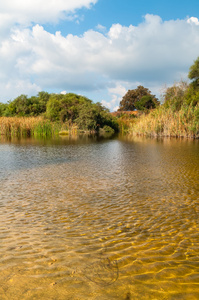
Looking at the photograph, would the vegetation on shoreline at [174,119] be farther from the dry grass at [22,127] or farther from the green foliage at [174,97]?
the dry grass at [22,127]

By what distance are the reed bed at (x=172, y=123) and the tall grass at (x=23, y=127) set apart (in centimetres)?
1203

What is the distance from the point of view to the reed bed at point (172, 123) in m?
20.5

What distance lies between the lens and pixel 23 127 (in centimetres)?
2859

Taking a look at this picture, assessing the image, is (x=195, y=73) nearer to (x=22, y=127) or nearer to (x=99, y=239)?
(x=22, y=127)

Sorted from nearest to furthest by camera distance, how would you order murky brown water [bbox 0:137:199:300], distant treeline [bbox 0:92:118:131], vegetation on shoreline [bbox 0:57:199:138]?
murky brown water [bbox 0:137:199:300] < vegetation on shoreline [bbox 0:57:199:138] < distant treeline [bbox 0:92:118:131]

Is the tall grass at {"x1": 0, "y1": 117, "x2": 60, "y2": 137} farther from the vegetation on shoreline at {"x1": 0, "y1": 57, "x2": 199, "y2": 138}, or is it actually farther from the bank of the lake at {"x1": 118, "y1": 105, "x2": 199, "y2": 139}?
the bank of the lake at {"x1": 118, "y1": 105, "x2": 199, "y2": 139}

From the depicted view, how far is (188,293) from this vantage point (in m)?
2.02

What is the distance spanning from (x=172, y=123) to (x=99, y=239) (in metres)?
20.7

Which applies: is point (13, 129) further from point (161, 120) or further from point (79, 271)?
point (79, 271)

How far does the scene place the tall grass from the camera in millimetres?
27781

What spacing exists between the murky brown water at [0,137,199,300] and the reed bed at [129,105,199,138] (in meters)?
15.8

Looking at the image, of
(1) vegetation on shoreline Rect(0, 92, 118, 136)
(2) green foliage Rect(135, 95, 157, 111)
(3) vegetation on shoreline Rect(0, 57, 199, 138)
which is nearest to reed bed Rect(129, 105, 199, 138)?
(3) vegetation on shoreline Rect(0, 57, 199, 138)

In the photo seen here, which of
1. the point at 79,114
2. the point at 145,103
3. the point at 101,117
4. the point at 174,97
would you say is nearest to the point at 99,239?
the point at 174,97

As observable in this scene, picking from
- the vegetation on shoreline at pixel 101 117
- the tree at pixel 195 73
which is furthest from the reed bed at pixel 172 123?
the tree at pixel 195 73
